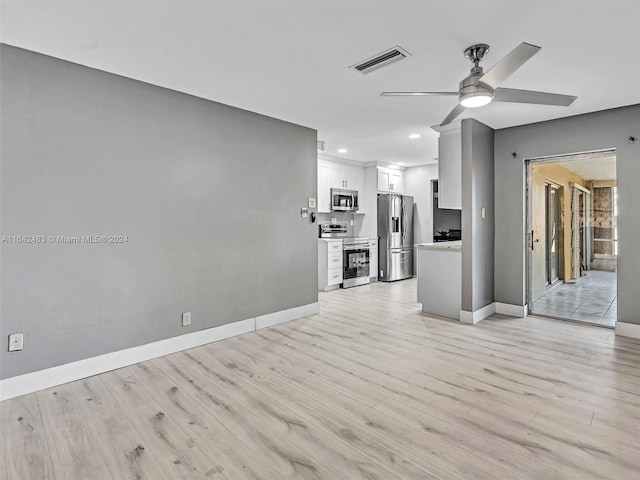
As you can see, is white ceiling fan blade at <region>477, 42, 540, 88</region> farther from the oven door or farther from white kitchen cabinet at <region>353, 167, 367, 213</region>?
white kitchen cabinet at <region>353, 167, 367, 213</region>

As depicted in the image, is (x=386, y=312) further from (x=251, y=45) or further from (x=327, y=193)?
(x=251, y=45)

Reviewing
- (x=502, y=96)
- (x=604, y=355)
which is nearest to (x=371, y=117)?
(x=502, y=96)

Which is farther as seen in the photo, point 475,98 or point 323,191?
point 323,191

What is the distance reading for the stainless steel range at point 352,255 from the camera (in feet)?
22.2

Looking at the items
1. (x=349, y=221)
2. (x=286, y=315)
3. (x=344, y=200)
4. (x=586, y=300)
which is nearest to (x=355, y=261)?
(x=349, y=221)

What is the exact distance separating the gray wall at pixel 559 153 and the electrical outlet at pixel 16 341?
519cm

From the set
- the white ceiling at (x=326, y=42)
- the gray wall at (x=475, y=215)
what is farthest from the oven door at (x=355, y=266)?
the white ceiling at (x=326, y=42)

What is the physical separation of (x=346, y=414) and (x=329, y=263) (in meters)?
4.26

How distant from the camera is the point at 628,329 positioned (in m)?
3.84

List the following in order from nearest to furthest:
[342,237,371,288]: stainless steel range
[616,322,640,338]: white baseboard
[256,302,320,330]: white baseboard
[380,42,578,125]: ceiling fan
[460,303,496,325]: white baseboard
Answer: [380,42,578,125]: ceiling fan < [616,322,640,338]: white baseboard < [256,302,320,330]: white baseboard < [460,303,496,325]: white baseboard < [342,237,371,288]: stainless steel range

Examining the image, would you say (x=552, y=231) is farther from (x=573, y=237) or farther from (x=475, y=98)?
(x=475, y=98)

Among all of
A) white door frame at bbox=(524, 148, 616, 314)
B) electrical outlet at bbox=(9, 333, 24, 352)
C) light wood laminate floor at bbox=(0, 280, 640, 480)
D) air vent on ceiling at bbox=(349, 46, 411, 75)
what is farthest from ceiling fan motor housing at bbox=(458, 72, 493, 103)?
electrical outlet at bbox=(9, 333, 24, 352)

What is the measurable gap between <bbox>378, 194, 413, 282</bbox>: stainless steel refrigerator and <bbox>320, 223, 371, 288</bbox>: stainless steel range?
417 millimetres

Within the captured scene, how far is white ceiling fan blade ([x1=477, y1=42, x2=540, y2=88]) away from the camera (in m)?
2.00
